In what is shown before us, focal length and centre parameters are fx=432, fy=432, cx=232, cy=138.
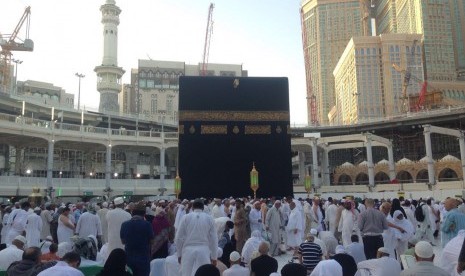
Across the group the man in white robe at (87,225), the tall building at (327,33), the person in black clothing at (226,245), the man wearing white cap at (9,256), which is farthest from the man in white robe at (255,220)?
the tall building at (327,33)

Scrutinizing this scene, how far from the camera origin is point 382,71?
7081 centimetres

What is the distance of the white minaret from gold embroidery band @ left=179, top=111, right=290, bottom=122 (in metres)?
40.4

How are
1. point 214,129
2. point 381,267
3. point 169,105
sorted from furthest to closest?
point 169,105 < point 214,129 < point 381,267

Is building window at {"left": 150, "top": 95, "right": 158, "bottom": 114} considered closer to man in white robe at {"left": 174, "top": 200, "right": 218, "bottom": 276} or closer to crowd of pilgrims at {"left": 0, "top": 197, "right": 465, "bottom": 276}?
crowd of pilgrims at {"left": 0, "top": 197, "right": 465, "bottom": 276}

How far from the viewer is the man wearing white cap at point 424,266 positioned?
3.57 meters

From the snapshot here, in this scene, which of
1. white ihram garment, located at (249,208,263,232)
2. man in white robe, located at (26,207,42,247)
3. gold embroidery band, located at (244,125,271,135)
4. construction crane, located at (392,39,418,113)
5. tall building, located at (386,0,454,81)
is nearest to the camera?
man in white robe, located at (26,207,42,247)

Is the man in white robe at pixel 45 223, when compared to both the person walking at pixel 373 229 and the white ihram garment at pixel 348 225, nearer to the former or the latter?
the white ihram garment at pixel 348 225

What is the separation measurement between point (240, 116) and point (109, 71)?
136 feet

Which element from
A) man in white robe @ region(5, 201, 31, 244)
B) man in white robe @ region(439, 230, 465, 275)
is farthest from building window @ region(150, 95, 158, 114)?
man in white robe @ region(439, 230, 465, 275)

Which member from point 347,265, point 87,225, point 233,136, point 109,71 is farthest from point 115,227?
point 109,71

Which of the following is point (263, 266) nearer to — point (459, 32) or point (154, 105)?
point (154, 105)

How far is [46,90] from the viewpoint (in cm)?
6341

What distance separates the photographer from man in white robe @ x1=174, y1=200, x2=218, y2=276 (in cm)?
564

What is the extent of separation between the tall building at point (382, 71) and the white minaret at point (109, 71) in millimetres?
36593
